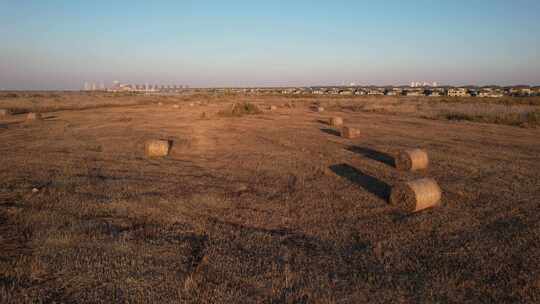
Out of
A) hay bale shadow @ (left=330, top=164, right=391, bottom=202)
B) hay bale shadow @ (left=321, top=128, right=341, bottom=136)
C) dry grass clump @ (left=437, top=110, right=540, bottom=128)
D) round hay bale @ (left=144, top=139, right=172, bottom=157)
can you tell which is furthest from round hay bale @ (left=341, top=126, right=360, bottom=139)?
dry grass clump @ (left=437, top=110, right=540, bottom=128)

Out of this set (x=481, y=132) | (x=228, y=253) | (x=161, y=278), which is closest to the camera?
(x=161, y=278)

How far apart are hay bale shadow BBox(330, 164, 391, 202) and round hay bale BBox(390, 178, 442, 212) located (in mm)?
377

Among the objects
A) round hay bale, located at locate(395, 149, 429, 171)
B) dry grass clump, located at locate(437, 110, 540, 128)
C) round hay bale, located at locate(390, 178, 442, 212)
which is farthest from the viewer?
dry grass clump, located at locate(437, 110, 540, 128)

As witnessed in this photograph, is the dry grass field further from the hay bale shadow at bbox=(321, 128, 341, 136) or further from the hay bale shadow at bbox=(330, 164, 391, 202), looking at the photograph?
the hay bale shadow at bbox=(321, 128, 341, 136)

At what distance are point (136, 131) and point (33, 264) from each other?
15.5 meters

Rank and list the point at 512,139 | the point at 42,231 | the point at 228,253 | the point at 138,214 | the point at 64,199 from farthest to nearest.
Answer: the point at 512,139 < the point at 64,199 < the point at 138,214 < the point at 42,231 < the point at 228,253

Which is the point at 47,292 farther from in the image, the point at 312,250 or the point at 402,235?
the point at 402,235

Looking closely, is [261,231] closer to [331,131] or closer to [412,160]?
[412,160]

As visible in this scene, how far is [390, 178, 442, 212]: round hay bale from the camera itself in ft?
22.3

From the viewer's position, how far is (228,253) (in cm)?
504

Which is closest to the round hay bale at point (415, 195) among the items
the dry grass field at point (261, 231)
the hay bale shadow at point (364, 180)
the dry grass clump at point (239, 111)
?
the dry grass field at point (261, 231)

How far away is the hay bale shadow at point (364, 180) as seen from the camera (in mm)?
8098

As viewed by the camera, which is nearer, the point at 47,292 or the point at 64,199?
the point at 47,292

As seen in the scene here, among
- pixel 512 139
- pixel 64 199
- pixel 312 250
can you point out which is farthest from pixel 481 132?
pixel 64 199
